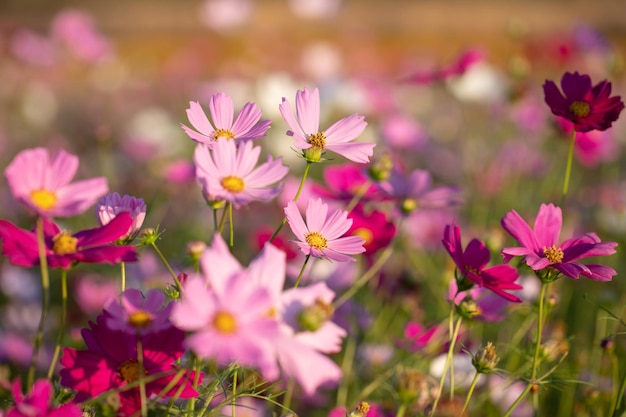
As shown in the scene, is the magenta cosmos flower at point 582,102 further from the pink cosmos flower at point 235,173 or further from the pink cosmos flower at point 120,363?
the pink cosmos flower at point 120,363

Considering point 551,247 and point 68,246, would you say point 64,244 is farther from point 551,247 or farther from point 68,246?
point 551,247

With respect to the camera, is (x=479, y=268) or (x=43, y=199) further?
(x=479, y=268)

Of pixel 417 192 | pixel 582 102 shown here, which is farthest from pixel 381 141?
pixel 582 102

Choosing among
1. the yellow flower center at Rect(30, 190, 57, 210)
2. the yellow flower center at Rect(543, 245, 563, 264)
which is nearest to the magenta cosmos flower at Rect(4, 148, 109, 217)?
the yellow flower center at Rect(30, 190, 57, 210)

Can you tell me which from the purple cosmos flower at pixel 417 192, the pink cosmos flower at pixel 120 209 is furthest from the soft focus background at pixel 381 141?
the pink cosmos flower at pixel 120 209

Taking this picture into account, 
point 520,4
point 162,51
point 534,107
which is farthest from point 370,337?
point 520,4
